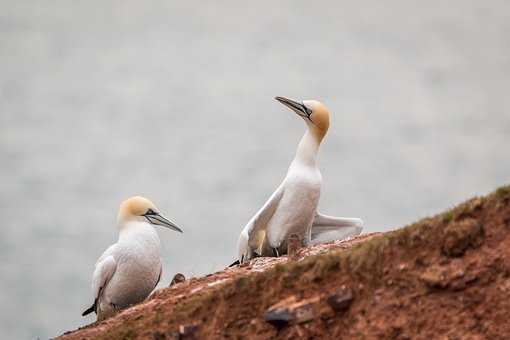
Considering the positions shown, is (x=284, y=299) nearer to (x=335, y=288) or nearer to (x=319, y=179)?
(x=335, y=288)

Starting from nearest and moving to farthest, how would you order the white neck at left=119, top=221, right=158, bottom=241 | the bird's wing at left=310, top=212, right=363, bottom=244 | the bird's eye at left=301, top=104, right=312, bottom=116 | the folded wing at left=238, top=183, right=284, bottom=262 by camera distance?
the white neck at left=119, top=221, right=158, bottom=241 → the folded wing at left=238, top=183, right=284, bottom=262 → the bird's eye at left=301, top=104, right=312, bottom=116 → the bird's wing at left=310, top=212, right=363, bottom=244

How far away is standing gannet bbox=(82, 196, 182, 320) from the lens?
2122cm

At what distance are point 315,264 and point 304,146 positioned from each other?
8870mm

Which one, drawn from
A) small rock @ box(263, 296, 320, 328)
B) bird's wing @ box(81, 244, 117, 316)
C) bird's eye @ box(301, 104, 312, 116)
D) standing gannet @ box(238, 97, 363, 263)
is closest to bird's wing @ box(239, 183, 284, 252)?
standing gannet @ box(238, 97, 363, 263)

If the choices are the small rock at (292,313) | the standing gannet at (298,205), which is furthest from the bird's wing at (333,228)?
the small rock at (292,313)

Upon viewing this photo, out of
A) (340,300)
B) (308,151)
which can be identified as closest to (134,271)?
(308,151)

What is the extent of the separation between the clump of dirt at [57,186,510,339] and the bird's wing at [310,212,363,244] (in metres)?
9.13

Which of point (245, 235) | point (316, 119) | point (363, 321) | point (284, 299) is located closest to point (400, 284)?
point (363, 321)

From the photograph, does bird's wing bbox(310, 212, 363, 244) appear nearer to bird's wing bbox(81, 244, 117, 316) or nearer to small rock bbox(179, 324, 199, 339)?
bird's wing bbox(81, 244, 117, 316)

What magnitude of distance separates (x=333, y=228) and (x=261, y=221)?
207cm

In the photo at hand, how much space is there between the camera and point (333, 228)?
2436 centimetres

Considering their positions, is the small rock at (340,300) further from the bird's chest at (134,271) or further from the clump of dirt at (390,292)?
the bird's chest at (134,271)

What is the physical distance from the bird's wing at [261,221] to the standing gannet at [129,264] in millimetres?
2193

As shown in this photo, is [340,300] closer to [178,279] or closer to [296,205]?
[178,279]
